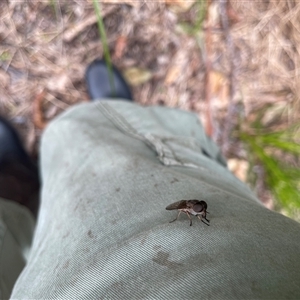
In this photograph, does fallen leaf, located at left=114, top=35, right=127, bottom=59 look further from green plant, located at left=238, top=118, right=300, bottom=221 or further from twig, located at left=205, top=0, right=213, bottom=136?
green plant, located at left=238, top=118, right=300, bottom=221

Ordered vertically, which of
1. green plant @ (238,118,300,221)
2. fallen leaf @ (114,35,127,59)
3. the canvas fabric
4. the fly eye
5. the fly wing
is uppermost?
fallen leaf @ (114,35,127,59)

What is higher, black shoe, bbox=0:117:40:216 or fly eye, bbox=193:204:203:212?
fly eye, bbox=193:204:203:212

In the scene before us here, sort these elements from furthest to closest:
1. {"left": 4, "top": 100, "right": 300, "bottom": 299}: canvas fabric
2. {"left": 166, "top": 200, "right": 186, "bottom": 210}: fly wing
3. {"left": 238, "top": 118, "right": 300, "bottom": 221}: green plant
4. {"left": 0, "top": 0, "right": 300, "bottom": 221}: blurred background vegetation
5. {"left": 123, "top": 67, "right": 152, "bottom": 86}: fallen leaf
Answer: {"left": 123, "top": 67, "right": 152, "bottom": 86}: fallen leaf
{"left": 0, "top": 0, "right": 300, "bottom": 221}: blurred background vegetation
{"left": 238, "top": 118, "right": 300, "bottom": 221}: green plant
{"left": 166, "top": 200, "right": 186, "bottom": 210}: fly wing
{"left": 4, "top": 100, "right": 300, "bottom": 299}: canvas fabric

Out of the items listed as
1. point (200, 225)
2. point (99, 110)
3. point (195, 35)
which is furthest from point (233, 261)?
point (195, 35)

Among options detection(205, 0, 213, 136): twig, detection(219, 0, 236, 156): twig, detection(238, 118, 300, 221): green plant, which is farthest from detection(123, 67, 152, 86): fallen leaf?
detection(238, 118, 300, 221): green plant

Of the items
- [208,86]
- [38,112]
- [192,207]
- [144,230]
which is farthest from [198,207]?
[38,112]

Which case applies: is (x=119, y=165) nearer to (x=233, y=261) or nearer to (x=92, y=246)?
(x=92, y=246)
